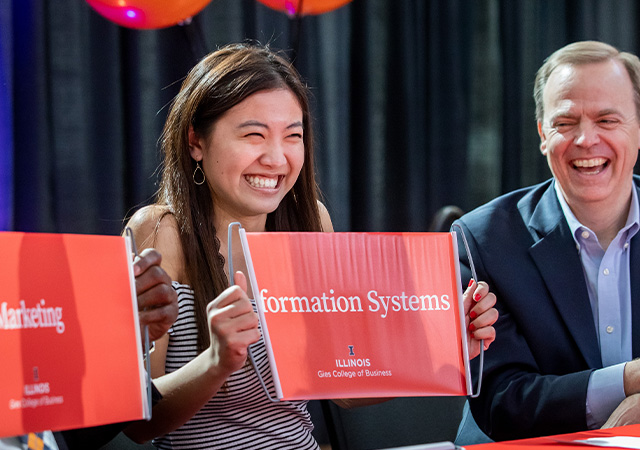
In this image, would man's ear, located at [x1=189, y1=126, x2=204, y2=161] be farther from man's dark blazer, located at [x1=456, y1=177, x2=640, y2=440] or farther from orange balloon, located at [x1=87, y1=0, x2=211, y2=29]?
orange balloon, located at [x1=87, y1=0, x2=211, y2=29]

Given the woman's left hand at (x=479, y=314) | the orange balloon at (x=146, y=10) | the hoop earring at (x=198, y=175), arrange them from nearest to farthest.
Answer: the woman's left hand at (x=479, y=314), the hoop earring at (x=198, y=175), the orange balloon at (x=146, y=10)

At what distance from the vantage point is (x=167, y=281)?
1.25 meters

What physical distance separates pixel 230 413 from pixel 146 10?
154 centimetres

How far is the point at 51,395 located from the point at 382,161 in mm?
2630

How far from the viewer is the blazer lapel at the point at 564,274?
1804 millimetres

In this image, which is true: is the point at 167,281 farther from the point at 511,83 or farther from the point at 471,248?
the point at 511,83

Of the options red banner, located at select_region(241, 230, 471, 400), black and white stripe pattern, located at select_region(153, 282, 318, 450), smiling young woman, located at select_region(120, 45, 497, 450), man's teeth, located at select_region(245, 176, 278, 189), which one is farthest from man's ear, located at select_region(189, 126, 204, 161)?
red banner, located at select_region(241, 230, 471, 400)

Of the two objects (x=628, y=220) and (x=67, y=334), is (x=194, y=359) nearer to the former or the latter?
(x=67, y=334)

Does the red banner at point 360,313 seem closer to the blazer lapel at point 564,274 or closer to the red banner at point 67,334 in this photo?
the red banner at point 67,334

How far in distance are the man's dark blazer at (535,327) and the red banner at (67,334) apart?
98 centimetres

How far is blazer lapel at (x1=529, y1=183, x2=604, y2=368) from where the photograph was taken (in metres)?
1.80

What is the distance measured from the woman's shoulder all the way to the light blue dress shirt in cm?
105

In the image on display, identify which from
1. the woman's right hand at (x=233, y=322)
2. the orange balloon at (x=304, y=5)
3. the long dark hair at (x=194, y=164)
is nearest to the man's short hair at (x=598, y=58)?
the long dark hair at (x=194, y=164)

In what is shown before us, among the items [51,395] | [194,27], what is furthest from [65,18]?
[51,395]
